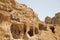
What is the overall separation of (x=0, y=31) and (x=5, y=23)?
47.9 inches

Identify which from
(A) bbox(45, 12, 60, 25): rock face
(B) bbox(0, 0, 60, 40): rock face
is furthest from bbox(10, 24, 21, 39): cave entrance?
(A) bbox(45, 12, 60, 25): rock face

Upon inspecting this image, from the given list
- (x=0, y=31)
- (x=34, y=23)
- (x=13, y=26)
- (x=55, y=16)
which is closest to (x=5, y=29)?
(x=0, y=31)

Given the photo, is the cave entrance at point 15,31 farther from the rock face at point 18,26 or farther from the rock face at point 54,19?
the rock face at point 54,19

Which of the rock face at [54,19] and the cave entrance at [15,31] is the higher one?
the rock face at [54,19]

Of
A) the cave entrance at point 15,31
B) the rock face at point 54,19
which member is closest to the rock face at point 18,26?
the cave entrance at point 15,31

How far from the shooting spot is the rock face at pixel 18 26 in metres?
17.0

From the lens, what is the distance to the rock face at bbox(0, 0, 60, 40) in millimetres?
16984

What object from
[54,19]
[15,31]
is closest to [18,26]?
A: [15,31]

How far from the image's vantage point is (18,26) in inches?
764

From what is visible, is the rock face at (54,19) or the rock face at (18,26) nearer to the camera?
the rock face at (18,26)

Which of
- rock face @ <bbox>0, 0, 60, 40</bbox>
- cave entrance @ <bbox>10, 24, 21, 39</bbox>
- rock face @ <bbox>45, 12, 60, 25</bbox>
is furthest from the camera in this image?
rock face @ <bbox>45, 12, 60, 25</bbox>

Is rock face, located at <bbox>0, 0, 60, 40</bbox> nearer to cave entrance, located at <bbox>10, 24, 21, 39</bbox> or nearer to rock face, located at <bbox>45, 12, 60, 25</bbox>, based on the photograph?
cave entrance, located at <bbox>10, 24, 21, 39</bbox>

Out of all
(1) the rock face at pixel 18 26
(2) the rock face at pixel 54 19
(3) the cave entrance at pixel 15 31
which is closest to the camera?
(1) the rock face at pixel 18 26

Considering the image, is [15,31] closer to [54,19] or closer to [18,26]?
[18,26]
